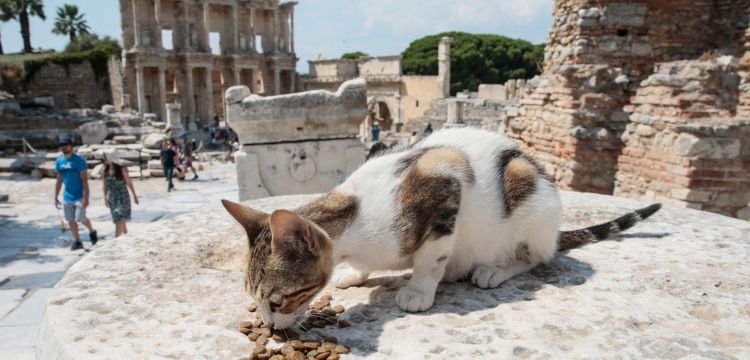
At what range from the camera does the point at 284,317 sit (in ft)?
6.60

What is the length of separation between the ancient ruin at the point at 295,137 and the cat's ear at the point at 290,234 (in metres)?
5.24

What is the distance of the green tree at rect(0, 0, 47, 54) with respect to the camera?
39.8 m

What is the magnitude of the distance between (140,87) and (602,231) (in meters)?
37.2

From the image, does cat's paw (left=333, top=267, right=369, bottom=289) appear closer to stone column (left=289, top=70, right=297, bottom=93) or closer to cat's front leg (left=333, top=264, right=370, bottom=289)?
cat's front leg (left=333, top=264, right=370, bottom=289)

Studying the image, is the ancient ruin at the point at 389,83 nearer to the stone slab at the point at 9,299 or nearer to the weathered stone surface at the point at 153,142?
the weathered stone surface at the point at 153,142

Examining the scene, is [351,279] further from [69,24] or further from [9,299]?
[69,24]

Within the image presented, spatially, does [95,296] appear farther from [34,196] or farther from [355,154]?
[34,196]

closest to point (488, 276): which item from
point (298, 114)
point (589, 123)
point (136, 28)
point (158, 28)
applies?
point (298, 114)

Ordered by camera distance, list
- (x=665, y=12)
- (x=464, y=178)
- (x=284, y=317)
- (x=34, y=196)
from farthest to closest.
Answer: (x=34, y=196) → (x=665, y=12) → (x=464, y=178) → (x=284, y=317)

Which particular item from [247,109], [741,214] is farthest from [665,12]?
[247,109]

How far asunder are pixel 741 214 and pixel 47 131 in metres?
30.2

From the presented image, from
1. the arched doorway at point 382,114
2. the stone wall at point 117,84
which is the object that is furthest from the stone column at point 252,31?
the arched doorway at point 382,114

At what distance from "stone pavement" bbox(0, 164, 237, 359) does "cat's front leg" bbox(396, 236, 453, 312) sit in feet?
7.80

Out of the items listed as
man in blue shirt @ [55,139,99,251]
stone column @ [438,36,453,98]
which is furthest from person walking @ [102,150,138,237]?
stone column @ [438,36,453,98]
